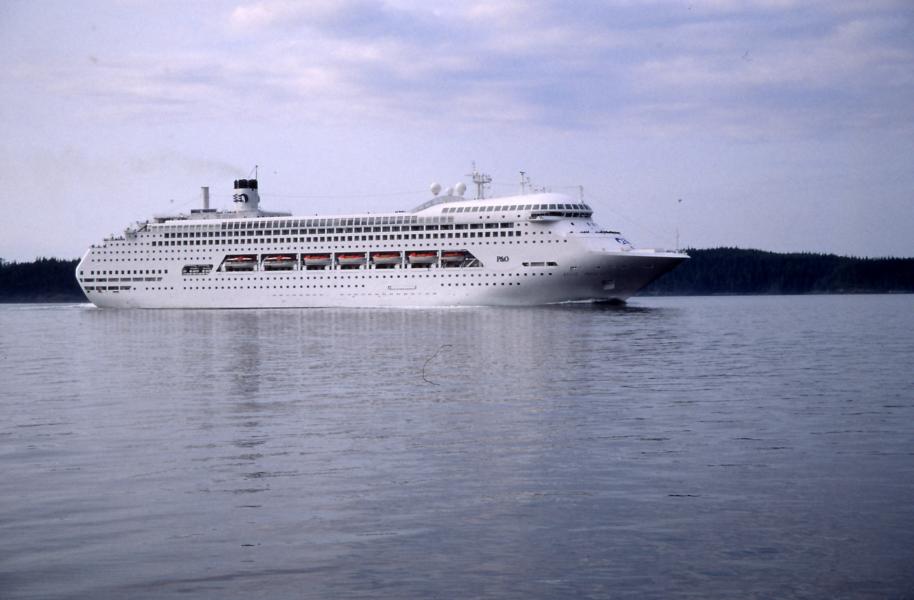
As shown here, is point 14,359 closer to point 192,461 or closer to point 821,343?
point 192,461

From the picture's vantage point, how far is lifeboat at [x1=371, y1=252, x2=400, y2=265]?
332 feet

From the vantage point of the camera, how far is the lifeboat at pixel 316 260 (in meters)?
106

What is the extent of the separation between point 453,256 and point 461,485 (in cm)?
8332

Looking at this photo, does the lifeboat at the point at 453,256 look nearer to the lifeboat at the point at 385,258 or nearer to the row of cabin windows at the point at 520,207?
the row of cabin windows at the point at 520,207

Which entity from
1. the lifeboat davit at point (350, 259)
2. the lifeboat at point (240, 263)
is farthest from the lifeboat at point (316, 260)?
the lifeboat at point (240, 263)

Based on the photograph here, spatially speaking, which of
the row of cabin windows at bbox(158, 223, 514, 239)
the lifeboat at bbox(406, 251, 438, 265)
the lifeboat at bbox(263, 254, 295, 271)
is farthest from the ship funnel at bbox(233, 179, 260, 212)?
the lifeboat at bbox(406, 251, 438, 265)

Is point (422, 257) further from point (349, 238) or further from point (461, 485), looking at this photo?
point (461, 485)

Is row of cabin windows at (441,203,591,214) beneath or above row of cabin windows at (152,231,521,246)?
above

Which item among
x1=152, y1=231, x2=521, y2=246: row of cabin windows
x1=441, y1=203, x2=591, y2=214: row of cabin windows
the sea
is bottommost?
the sea

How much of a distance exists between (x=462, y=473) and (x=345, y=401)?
965 centimetres

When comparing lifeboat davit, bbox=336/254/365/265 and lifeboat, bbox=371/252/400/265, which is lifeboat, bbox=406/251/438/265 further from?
lifeboat davit, bbox=336/254/365/265

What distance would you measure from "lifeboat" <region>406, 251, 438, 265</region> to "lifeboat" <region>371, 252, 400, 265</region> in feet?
5.75

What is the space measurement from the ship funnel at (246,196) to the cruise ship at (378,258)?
0.13m

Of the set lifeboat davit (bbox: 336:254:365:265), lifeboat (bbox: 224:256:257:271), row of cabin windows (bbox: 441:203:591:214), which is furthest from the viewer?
lifeboat (bbox: 224:256:257:271)
